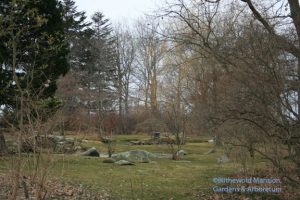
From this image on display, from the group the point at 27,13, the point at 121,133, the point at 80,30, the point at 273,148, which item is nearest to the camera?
the point at 273,148

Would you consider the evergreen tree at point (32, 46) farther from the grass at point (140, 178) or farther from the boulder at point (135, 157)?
the boulder at point (135, 157)

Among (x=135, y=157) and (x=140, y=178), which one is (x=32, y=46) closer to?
(x=140, y=178)

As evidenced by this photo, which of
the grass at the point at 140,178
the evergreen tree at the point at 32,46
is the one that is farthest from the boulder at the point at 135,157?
the evergreen tree at the point at 32,46

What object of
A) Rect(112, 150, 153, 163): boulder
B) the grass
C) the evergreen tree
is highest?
the evergreen tree

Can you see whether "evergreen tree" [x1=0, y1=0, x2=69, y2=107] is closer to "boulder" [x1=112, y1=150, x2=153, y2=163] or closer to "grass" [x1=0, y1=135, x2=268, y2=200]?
"grass" [x1=0, y1=135, x2=268, y2=200]

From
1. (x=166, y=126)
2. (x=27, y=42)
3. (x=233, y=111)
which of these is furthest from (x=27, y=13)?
(x=166, y=126)

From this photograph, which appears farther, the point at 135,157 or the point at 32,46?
the point at 135,157

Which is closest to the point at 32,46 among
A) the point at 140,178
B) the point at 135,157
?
the point at 140,178

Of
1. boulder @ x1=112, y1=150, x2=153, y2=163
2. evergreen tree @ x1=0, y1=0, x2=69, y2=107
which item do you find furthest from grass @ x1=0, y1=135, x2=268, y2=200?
evergreen tree @ x1=0, y1=0, x2=69, y2=107

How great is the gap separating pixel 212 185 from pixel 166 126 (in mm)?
11990

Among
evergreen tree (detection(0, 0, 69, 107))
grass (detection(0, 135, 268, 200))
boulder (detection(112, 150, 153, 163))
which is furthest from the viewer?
boulder (detection(112, 150, 153, 163))

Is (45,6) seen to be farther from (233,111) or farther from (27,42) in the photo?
(233,111)

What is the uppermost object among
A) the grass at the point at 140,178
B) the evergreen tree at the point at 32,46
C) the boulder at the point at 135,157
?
the evergreen tree at the point at 32,46

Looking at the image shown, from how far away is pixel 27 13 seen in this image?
13070 mm
